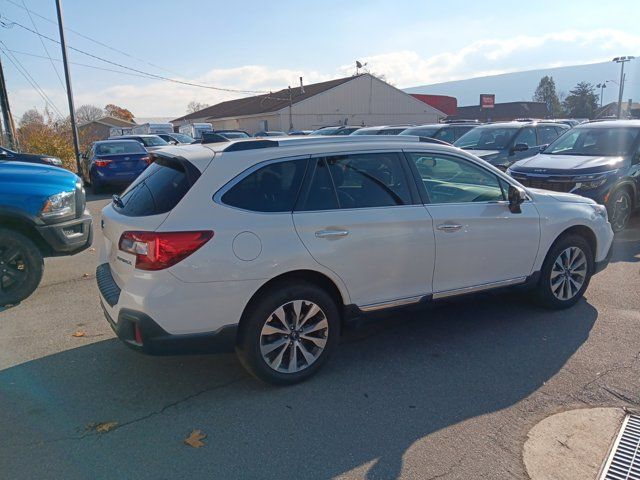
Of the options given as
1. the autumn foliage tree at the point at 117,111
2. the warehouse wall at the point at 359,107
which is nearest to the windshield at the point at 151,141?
the warehouse wall at the point at 359,107

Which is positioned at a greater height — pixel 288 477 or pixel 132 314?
pixel 132 314

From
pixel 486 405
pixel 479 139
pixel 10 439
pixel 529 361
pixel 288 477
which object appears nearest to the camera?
pixel 288 477

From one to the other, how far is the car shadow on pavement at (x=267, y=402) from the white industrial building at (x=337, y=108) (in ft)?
129

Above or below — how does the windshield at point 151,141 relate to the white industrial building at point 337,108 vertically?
below

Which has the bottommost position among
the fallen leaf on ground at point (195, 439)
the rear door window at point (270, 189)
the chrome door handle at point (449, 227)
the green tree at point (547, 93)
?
Answer: the fallen leaf on ground at point (195, 439)

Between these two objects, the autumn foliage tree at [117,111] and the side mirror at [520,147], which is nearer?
the side mirror at [520,147]

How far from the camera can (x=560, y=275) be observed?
4.94 m

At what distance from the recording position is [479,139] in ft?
37.2

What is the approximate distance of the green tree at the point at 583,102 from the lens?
70.8m

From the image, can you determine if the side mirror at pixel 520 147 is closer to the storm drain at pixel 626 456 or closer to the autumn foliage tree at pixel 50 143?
the storm drain at pixel 626 456

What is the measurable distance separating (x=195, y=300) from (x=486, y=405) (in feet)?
6.73

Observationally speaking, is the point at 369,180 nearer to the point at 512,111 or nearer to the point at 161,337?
the point at 161,337

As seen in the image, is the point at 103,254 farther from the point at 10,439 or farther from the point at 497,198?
the point at 497,198

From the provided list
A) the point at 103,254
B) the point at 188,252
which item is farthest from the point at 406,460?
the point at 103,254
